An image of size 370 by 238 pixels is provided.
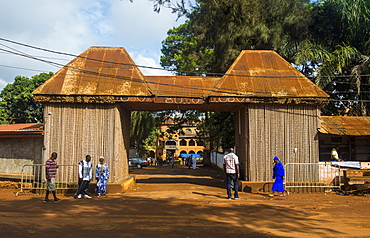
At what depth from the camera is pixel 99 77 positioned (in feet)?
41.4

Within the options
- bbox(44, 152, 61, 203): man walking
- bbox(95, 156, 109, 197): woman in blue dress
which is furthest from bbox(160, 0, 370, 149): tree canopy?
bbox(44, 152, 61, 203): man walking

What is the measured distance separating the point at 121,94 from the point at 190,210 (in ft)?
18.6

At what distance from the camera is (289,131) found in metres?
12.3

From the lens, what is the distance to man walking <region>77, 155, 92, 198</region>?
1080 cm

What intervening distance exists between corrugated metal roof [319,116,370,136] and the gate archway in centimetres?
148

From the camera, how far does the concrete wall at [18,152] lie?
44.7ft

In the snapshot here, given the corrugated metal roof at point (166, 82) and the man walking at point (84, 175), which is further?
the corrugated metal roof at point (166, 82)

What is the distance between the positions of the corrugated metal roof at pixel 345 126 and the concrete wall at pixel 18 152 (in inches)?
506

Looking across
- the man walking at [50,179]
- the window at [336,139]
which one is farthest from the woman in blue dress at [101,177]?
the window at [336,139]

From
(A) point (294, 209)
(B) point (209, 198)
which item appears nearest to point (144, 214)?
(B) point (209, 198)

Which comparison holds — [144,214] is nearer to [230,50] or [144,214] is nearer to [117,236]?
[117,236]

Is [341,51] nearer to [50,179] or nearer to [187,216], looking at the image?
[187,216]

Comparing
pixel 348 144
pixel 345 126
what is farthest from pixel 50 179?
pixel 348 144

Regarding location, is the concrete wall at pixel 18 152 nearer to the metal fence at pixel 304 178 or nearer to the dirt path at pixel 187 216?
the dirt path at pixel 187 216
